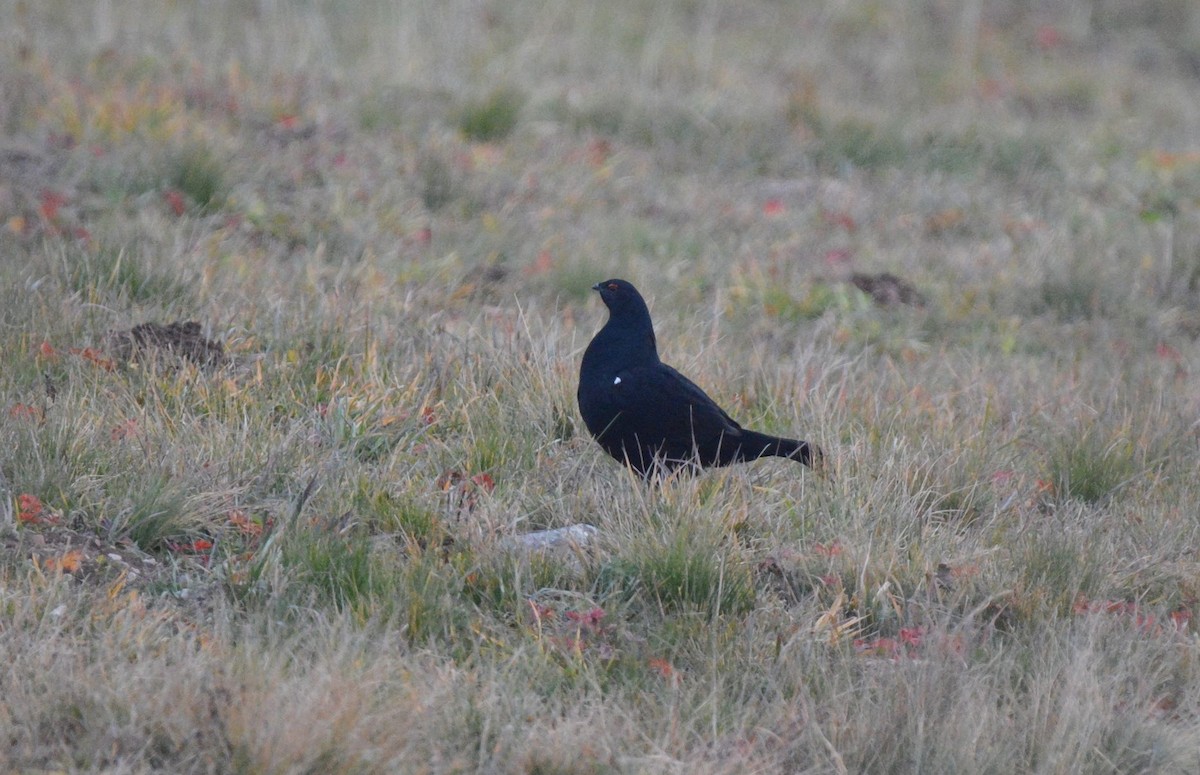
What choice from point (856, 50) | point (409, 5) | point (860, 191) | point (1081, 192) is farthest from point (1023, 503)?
point (856, 50)

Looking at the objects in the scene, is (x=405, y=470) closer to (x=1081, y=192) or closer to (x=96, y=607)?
(x=96, y=607)

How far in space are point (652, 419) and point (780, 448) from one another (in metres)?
0.40

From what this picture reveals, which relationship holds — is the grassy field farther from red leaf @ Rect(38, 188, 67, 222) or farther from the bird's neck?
the bird's neck

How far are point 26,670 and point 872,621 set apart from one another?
197cm

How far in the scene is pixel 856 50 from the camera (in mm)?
12875

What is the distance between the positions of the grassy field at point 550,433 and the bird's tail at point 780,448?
9cm

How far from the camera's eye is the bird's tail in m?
4.05

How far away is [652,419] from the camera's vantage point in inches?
160

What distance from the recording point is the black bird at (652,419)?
404 centimetres

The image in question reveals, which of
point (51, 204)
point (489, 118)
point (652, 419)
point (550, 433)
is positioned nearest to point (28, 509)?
point (550, 433)

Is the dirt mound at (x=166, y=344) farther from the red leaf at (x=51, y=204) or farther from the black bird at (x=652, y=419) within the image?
the red leaf at (x=51, y=204)

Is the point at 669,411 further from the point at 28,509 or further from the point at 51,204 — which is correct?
the point at 51,204

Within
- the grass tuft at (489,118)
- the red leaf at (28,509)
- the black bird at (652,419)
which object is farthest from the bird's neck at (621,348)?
the grass tuft at (489,118)

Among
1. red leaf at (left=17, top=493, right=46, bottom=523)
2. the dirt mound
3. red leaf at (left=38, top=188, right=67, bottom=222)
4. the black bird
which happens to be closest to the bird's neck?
the black bird
